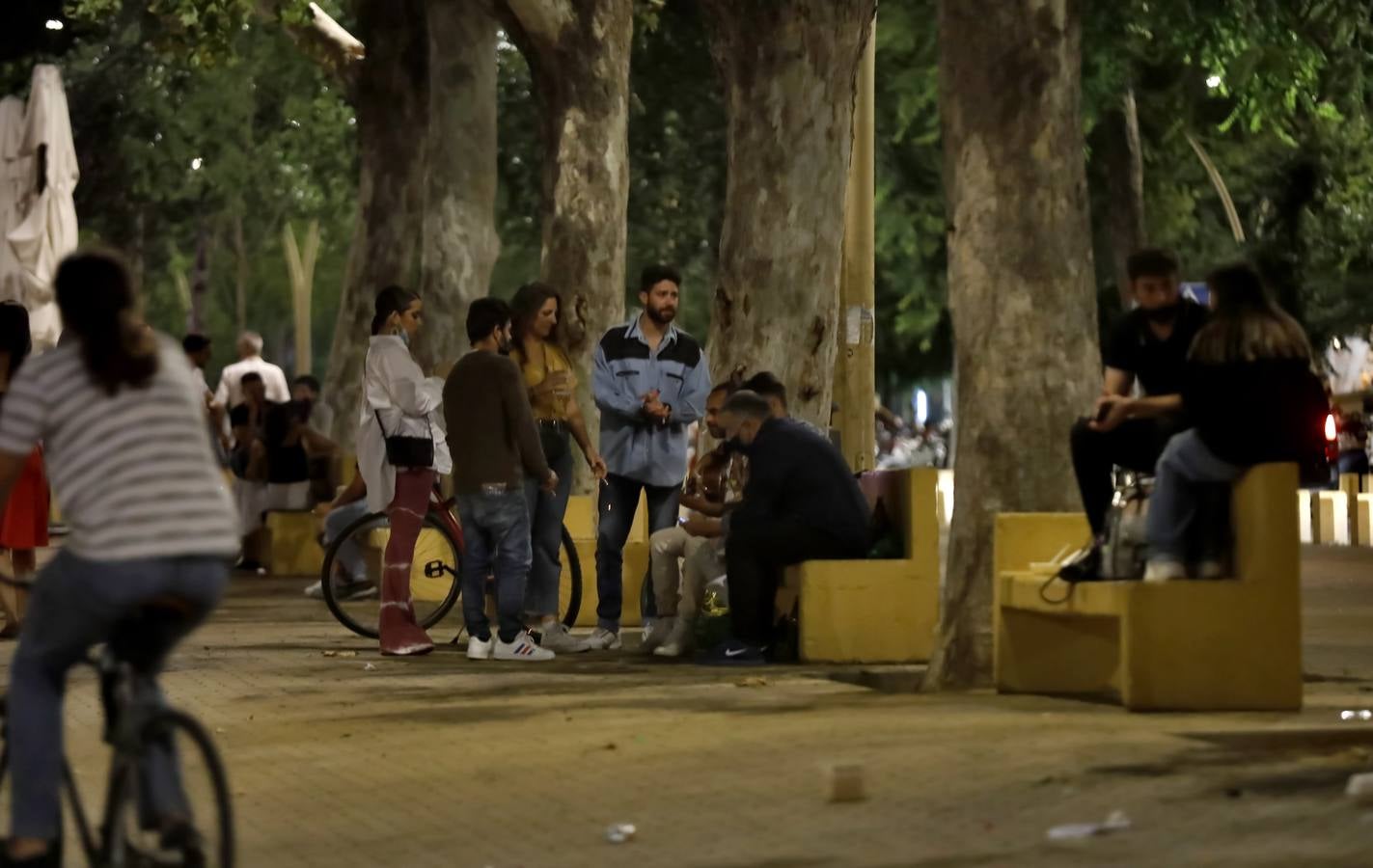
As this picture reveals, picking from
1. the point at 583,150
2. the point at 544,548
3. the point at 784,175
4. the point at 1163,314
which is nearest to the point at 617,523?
the point at 544,548

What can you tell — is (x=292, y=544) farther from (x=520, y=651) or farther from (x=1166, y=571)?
(x=1166, y=571)

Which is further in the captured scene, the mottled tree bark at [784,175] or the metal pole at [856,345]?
the metal pole at [856,345]

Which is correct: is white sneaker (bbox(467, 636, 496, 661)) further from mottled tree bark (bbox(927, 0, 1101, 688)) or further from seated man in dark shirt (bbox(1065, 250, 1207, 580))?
seated man in dark shirt (bbox(1065, 250, 1207, 580))

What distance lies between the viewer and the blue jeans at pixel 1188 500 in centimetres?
1158

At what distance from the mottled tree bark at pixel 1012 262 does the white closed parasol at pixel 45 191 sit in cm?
1108

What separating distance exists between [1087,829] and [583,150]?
13676 millimetres

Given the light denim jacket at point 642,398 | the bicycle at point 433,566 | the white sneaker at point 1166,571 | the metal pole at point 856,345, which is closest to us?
the white sneaker at point 1166,571

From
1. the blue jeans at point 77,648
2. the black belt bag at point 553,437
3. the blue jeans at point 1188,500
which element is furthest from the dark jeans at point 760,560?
the blue jeans at point 77,648

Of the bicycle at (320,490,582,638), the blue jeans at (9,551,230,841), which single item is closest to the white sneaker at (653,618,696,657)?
the bicycle at (320,490,582,638)

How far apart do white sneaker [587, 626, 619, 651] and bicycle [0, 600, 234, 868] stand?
8812 millimetres

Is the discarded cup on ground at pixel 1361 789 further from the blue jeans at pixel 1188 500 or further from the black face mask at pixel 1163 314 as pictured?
the black face mask at pixel 1163 314

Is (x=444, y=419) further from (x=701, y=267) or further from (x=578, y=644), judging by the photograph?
(x=701, y=267)

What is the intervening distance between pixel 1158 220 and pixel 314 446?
2336cm

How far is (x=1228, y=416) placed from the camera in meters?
11.5
